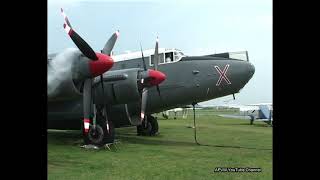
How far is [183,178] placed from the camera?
8.71 metres

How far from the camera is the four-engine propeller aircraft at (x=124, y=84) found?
41.5ft

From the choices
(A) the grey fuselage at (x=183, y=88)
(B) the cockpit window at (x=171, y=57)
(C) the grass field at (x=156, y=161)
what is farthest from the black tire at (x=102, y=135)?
(B) the cockpit window at (x=171, y=57)

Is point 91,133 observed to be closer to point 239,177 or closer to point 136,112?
point 136,112

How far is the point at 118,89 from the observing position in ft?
47.1

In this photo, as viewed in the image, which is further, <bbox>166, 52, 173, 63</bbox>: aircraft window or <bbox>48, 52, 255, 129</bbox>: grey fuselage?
<bbox>166, 52, 173, 63</bbox>: aircraft window

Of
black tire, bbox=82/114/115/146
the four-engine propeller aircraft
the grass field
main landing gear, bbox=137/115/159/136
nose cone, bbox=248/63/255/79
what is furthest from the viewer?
main landing gear, bbox=137/115/159/136

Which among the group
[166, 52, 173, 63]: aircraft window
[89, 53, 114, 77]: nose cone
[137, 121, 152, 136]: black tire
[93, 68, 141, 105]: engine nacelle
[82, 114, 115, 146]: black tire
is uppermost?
[166, 52, 173, 63]: aircraft window

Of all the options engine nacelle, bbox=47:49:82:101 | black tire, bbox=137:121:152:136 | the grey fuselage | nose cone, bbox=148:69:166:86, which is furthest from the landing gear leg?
black tire, bbox=137:121:152:136

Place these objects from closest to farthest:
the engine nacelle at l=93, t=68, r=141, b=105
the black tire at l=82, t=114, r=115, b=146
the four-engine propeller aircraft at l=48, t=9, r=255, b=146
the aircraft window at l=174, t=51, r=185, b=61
Answer: the four-engine propeller aircraft at l=48, t=9, r=255, b=146 → the black tire at l=82, t=114, r=115, b=146 → the engine nacelle at l=93, t=68, r=141, b=105 → the aircraft window at l=174, t=51, r=185, b=61

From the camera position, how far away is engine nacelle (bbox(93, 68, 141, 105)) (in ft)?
46.9

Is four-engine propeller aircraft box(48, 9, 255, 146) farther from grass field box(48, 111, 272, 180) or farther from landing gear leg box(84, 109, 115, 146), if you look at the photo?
grass field box(48, 111, 272, 180)
